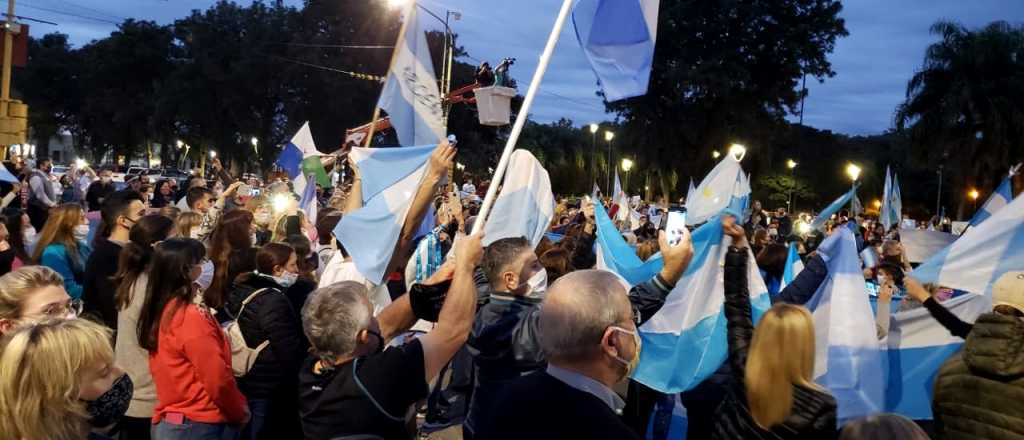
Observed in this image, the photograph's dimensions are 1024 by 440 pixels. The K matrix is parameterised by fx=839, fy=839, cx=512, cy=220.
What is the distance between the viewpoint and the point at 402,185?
5.35m

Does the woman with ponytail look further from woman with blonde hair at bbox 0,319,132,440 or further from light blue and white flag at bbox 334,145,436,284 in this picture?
woman with blonde hair at bbox 0,319,132,440

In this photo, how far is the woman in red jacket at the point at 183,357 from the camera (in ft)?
12.5

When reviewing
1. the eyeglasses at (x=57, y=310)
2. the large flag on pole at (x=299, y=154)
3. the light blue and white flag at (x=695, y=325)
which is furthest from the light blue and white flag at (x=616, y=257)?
the large flag on pole at (x=299, y=154)

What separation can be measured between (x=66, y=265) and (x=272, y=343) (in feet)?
7.83

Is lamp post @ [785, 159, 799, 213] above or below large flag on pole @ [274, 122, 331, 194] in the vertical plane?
above

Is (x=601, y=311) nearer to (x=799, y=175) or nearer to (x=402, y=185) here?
(x=402, y=185)

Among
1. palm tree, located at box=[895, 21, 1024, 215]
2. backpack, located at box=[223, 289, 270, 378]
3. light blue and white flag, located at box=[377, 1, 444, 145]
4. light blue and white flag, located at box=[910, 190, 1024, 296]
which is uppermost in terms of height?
palm tree, located at box=[895, 21, 1024, 215]

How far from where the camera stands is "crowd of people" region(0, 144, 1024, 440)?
245cm

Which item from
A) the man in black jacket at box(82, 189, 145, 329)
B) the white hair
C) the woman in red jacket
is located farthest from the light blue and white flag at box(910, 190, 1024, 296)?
the man in black jacket at box(82, 189, 145, 329)

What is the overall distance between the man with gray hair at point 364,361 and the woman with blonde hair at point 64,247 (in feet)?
11.3

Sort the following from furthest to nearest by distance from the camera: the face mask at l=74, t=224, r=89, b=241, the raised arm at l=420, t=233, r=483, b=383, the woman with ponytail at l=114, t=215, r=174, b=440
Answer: the face mask at l=74, t=224, r=89, b=241 < the woman with ponytail at l=114, t=215, r=174, b=440 < the raised arm at l=420, t=233, r=483, b=383

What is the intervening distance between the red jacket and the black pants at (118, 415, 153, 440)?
0.23m

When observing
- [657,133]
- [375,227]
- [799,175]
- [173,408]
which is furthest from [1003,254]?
[799,175]

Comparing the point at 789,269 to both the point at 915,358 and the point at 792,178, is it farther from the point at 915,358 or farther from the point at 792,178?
the point at 792,178
